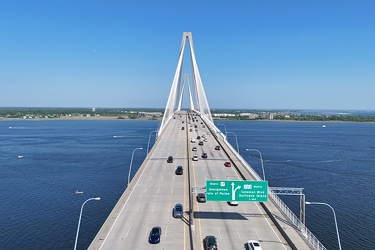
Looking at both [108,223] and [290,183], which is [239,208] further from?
[290,183]

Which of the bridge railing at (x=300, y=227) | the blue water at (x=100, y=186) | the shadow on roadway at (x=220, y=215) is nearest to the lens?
the bridge railing at (x=300, y=227)

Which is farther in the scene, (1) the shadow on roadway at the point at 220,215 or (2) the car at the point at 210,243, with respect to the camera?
(1) the shadow on roadway at the point at 220,215

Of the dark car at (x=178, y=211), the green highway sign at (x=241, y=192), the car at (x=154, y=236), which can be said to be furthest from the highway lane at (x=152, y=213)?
the green highway sign at (x=241, y=192)

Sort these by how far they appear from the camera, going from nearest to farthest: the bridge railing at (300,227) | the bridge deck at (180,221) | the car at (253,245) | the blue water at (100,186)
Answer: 1. the car at (253,245)
2. the bridge deck at (180,221)
3. the bridge railing at (300,227)
4. the blue water at (100,186)

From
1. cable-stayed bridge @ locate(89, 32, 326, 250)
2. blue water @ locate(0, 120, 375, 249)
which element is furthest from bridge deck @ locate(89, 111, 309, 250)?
blue water @ locate(0, 120, 375, 249)

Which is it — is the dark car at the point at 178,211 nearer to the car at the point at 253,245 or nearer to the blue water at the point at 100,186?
the car at the point at 253,245

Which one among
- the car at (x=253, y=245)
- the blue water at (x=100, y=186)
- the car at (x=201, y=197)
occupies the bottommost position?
the blue water at (x=100, y=186)

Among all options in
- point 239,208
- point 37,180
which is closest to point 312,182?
point 239,208
